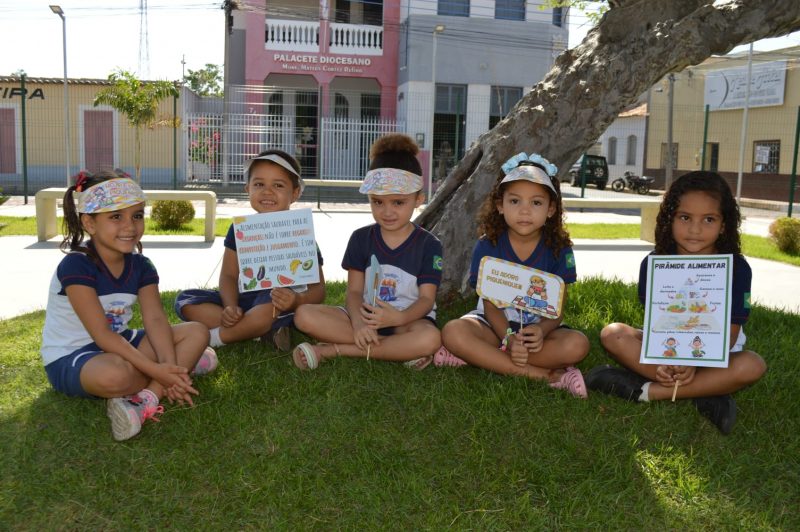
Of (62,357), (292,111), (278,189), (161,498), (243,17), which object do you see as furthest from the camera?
(243,17)

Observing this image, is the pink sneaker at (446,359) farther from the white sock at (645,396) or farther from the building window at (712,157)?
the building window at (712,157)

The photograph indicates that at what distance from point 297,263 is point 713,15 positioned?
3.17m

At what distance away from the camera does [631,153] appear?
3478cm

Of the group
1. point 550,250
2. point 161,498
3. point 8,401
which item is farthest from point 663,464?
point 8,401

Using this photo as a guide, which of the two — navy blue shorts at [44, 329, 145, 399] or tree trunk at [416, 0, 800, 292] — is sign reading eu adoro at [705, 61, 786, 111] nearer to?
tree trunk at [416, 0, 800, 292]

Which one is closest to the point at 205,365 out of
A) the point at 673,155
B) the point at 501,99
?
the point at 501,99

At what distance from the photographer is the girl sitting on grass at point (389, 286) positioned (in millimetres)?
3631

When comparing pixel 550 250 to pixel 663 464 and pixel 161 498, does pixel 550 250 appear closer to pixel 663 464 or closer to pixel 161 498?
pixel 663 464

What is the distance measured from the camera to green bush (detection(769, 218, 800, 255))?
941cm

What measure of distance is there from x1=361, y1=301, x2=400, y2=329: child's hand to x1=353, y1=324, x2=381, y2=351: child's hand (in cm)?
3

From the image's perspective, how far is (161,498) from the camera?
A: 8.54 ft

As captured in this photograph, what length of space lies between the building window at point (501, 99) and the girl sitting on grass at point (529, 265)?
749 inches

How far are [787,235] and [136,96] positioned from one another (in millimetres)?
15961

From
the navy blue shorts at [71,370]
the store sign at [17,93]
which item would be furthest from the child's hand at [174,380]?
the store sign at [17,93]
